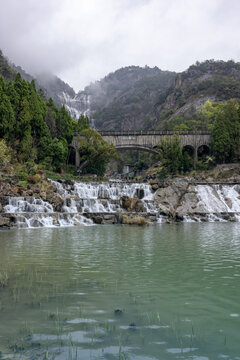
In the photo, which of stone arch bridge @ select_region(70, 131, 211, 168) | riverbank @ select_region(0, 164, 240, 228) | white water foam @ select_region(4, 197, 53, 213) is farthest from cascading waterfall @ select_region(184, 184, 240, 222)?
white water foam @ select_region(4, 197, 53, 213)

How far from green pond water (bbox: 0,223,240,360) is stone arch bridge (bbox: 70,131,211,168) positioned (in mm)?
50032

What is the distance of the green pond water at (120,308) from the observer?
Answer: 4.06 m

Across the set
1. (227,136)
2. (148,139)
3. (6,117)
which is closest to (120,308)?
(6,117)

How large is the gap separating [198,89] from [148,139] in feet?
244

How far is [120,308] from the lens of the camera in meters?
5.55

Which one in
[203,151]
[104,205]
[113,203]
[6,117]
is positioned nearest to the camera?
[104,205]

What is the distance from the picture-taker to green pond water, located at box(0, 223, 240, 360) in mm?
4059

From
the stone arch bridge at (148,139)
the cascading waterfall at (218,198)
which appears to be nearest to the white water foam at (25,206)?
the cascading waterfall at (218,198)

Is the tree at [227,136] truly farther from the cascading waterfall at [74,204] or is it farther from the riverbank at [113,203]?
the cascading waterfall at [74,204]

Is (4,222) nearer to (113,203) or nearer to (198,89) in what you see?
(113,203)

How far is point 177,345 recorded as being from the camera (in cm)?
414

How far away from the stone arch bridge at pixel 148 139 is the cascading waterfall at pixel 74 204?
19800mm

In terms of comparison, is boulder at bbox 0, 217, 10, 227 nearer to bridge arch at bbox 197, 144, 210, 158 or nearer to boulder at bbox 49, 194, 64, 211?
boulder at bbox 49, 194, 64, 211

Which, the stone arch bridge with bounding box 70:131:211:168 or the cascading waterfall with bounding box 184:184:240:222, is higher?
the stone arch bridge with bounding box 70:131:211:168
